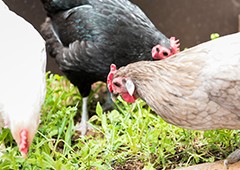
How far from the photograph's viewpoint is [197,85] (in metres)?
2.94

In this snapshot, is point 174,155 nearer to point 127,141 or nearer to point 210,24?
point 127,141

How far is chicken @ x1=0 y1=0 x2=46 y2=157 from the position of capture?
3.04 metres

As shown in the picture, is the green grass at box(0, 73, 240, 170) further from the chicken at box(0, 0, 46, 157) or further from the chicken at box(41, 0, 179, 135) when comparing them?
the chicken at box(41, 0, 179, 135)

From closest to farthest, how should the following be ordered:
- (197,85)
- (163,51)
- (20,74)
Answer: (197,85), (20,74), (163,51)

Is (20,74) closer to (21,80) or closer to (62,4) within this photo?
(21,80)

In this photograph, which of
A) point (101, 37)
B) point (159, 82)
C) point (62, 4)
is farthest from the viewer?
point (62, 4)

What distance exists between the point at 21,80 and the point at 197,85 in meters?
1.00

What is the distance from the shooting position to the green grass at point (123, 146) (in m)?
3.35

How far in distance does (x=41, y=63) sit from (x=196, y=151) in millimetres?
1127

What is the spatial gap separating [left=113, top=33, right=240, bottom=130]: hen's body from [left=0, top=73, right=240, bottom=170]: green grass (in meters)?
0.41

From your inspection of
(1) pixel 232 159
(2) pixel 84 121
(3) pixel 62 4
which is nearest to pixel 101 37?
(3) pixel 62 4

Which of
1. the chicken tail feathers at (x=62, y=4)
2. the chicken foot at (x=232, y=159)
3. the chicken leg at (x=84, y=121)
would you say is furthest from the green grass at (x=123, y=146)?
the chicken tail feathers at (x=62, y=4)

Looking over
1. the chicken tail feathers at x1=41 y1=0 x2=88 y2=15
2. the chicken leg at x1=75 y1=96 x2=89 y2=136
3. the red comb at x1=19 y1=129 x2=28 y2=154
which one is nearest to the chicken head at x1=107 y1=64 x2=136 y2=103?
the red comb at x1=19 y1=129 x2=28 y2=154

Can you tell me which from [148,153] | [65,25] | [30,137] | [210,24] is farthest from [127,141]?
[210,24]
